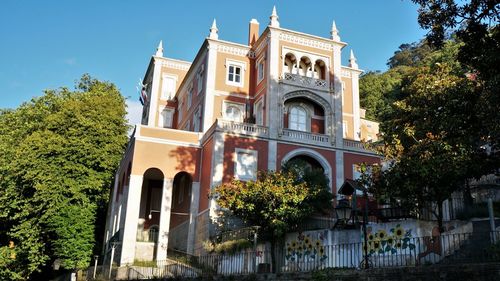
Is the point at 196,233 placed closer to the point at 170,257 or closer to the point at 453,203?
the point at 170,257

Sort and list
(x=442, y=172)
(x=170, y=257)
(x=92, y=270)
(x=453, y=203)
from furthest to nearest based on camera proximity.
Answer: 1. (x=92, y=270)
2. (x=170, y=257)
3. (x=453, y=203)
4. (x=442, y=172)

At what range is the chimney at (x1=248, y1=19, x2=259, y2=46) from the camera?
35.8 metres

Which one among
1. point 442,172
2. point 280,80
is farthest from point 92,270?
point 442,172

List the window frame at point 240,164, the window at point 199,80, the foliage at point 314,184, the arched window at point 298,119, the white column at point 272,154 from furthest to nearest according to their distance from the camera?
the window at point 199,80, the arched window at point 298,119, the white column at point 272,154, the window frame at point 240,164, the foliage at point 314,184

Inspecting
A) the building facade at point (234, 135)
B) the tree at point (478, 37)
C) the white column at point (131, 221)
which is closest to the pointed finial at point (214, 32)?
the building facade at point (234, 135)

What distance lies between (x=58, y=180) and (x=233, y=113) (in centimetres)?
1179

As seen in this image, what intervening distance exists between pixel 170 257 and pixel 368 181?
43.3 ft

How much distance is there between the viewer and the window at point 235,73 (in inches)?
1300

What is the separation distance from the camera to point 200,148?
29859mm

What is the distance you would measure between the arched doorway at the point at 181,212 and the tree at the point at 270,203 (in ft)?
27.1

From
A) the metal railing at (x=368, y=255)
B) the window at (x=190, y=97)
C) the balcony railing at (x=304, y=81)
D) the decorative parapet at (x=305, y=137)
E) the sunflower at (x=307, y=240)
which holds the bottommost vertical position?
the metal railing at (x=368, y=255)

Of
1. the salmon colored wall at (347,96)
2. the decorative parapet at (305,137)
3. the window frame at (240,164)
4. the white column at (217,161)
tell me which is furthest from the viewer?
the salmon colored wall at (347,96)

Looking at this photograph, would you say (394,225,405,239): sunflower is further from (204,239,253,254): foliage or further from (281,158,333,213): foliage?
(204,239,253,254): foliage

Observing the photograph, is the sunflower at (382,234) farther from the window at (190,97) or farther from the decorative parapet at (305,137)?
the window at (190,97)
